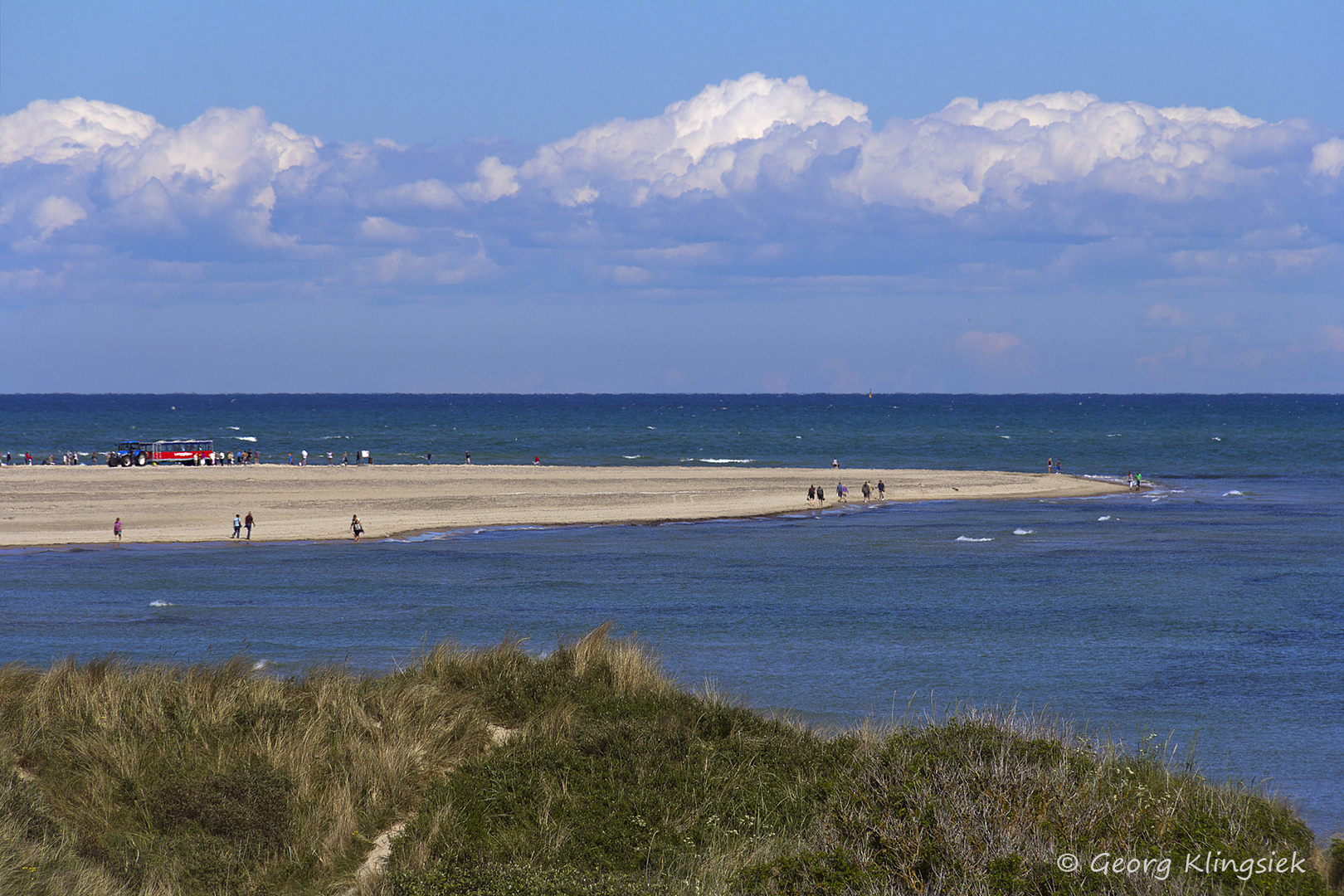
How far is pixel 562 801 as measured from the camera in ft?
35.1

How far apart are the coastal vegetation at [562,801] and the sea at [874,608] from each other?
3132 millimetres

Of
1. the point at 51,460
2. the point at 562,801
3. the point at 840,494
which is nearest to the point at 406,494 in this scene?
the point at 840,494

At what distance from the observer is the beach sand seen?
48.7 meters

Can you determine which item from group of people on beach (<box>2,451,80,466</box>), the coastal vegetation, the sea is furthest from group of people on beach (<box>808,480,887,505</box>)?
group of people on beach (<box>2,451,80,466</box>)

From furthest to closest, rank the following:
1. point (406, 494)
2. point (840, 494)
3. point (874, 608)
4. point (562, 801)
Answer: point (840, 494) < point (406, 494) < point (874, 608) < point (562, 801)

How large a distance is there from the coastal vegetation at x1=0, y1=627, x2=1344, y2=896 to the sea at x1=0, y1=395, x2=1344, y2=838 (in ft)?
10.3

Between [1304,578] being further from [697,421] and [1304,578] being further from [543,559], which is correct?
[697,421]

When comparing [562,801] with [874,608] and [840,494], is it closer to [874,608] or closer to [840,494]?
[874,608]

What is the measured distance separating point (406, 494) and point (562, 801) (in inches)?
2138

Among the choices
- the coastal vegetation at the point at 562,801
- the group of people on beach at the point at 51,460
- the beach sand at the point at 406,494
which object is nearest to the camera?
the coastal vegetation at the point at 562,801

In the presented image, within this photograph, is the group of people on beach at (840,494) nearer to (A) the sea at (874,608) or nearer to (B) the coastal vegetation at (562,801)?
(A) the sea at (874,608)

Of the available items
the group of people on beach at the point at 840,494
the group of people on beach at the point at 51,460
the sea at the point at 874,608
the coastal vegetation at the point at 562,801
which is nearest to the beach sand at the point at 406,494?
the group of people on beach at the point at 840,494

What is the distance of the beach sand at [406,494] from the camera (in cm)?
4872

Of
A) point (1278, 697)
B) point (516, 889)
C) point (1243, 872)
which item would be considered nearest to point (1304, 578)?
point (1278, 697)
